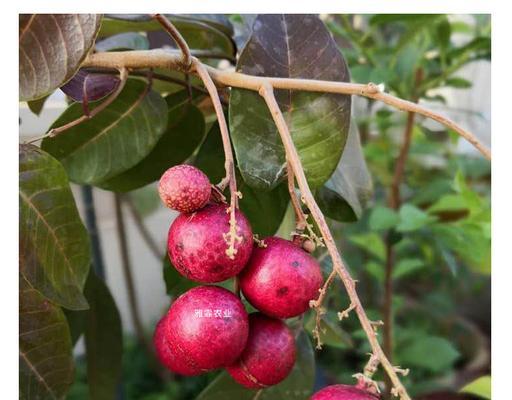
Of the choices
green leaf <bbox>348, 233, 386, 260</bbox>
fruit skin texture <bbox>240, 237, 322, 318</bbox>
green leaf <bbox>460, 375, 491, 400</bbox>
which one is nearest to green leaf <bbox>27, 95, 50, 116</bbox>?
fruit skin texture <bbox>240, 237, 322, 318</bbox>

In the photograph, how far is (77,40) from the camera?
42 centimetres

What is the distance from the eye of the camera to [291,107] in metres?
0.52

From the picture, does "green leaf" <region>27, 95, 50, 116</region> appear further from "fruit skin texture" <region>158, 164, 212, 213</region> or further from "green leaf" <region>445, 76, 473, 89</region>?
"green leaf" <region>445, 76, 473, 89</region>

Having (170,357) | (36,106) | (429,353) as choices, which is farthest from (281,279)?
(429,353)

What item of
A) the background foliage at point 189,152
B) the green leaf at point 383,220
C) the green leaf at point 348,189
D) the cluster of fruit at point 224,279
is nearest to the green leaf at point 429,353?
the background foliage at point 189,152

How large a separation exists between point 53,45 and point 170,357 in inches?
10.2

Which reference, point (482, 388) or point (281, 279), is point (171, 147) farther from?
point (482, 388)

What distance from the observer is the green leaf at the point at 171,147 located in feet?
2.23

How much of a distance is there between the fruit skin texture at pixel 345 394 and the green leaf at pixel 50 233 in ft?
0.78

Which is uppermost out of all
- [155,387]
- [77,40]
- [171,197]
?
[77,40]

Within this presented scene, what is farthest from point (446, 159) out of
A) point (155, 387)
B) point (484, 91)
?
point (155, 387)

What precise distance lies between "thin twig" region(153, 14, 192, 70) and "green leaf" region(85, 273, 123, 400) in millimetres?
346
